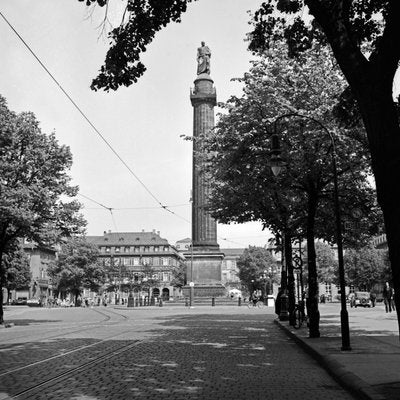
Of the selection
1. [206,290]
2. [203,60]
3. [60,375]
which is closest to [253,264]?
[206,290]

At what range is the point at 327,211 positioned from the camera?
75.0 ft

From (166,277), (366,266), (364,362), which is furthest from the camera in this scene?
(166,277)

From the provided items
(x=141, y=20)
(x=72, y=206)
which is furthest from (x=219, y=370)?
(x=72, y=206)

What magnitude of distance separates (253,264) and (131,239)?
145ft

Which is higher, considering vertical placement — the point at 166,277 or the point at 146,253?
the point at 146,253

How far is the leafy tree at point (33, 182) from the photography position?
2513 cm

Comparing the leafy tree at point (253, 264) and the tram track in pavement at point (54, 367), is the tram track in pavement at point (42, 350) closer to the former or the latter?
the tram track in pavement at point (54, 367)

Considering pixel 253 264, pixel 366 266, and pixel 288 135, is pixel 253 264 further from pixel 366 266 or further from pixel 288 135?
pixel 288 135

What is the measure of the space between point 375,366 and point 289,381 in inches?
74.1

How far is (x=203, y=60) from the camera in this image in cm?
6338

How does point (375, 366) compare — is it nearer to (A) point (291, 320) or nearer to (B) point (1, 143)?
(A) point (291, 320)

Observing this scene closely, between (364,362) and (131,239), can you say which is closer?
→ (364,362)

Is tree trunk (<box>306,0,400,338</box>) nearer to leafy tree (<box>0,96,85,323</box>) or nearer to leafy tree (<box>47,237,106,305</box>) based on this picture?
leafy tree (<box>0,96,85,323</box>)

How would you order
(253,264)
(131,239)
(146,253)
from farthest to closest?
(131,239) < (146,253) < (253,264)
